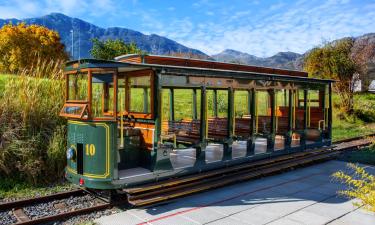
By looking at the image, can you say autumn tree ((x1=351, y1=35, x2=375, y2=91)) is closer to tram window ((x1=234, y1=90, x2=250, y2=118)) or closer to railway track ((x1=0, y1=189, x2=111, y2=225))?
tram window ((x1=234, y1=90, x2=250, y2=118))

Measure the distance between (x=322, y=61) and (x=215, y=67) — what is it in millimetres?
15979

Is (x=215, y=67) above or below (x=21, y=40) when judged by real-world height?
below

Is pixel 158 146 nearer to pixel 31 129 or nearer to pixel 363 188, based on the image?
pixel 31 129

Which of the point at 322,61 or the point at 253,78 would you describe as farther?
the point at 322,61

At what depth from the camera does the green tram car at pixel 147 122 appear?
20.1 feet

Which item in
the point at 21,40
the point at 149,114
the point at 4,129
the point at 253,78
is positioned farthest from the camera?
the point at 21,40

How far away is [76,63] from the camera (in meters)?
6.56

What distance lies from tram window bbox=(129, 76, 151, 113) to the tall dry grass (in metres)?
1.85

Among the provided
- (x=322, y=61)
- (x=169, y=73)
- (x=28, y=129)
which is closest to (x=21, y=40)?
(x=322, y=61)

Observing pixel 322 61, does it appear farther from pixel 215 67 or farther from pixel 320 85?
pixel 215 67

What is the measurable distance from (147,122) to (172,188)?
1334 millimetres

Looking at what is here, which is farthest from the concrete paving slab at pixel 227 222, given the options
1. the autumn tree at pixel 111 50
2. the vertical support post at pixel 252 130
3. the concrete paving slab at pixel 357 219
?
the autumn tree at pixel 111 50

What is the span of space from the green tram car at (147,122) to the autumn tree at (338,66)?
40.6 ft

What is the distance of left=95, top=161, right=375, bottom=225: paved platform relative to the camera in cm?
573
